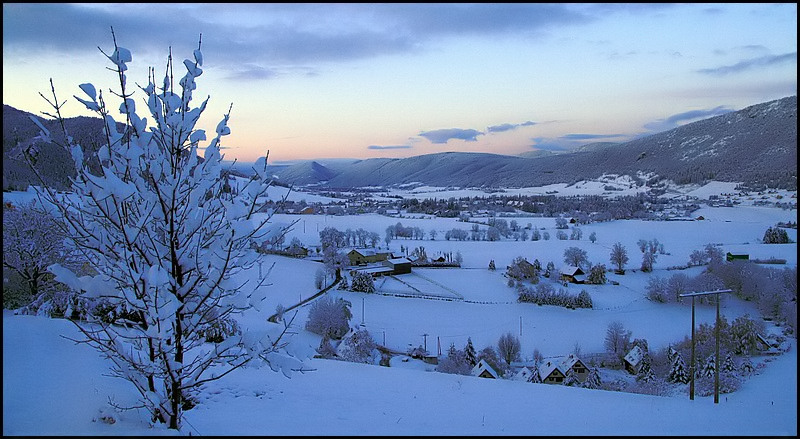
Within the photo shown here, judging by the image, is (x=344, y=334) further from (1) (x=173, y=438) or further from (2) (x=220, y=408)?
(1) (x=173, y=438)

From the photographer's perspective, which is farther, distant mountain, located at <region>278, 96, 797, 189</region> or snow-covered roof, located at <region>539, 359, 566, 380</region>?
distant mountain, located at <region>278, 96, 797, 189</region>

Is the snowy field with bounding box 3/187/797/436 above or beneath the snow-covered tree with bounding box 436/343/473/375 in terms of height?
above

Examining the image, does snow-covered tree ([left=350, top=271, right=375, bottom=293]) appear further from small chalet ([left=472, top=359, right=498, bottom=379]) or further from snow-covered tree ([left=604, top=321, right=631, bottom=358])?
snow-covered tree ([left=604, top=321, right=631, bottom=358])

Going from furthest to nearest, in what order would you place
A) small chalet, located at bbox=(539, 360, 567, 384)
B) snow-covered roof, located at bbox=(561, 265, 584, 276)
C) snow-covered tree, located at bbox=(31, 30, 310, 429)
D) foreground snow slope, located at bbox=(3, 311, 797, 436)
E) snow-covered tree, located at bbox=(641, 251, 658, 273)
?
1. snow-covered tree, located at bbox=(641, 251, 658, 273)
2. snow-covered roof, located at bbox=(561, 265, 584, 276)
3. small chalet, located at bbox=(539, 360, 567, 384)
4. foreground snow slope, located at bbox=(3, 311, 797, 436)
5. snow-covered tree, located at bbox=(31, 30, 310, 429)

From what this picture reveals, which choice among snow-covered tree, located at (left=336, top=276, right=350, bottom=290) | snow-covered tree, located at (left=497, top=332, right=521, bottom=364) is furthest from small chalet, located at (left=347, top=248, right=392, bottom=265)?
snow-covered tree, located at (left=497, top=332, right=521, bottom=364)

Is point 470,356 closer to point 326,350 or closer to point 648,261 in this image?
point 326,350

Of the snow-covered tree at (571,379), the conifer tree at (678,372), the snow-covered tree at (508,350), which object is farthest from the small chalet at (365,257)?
the conifer tree at (678,372)

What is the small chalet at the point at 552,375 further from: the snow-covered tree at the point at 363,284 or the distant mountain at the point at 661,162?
the snow-covered tree at the point at 363,284

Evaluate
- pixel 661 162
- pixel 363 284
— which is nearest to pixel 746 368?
pixel 363 284
